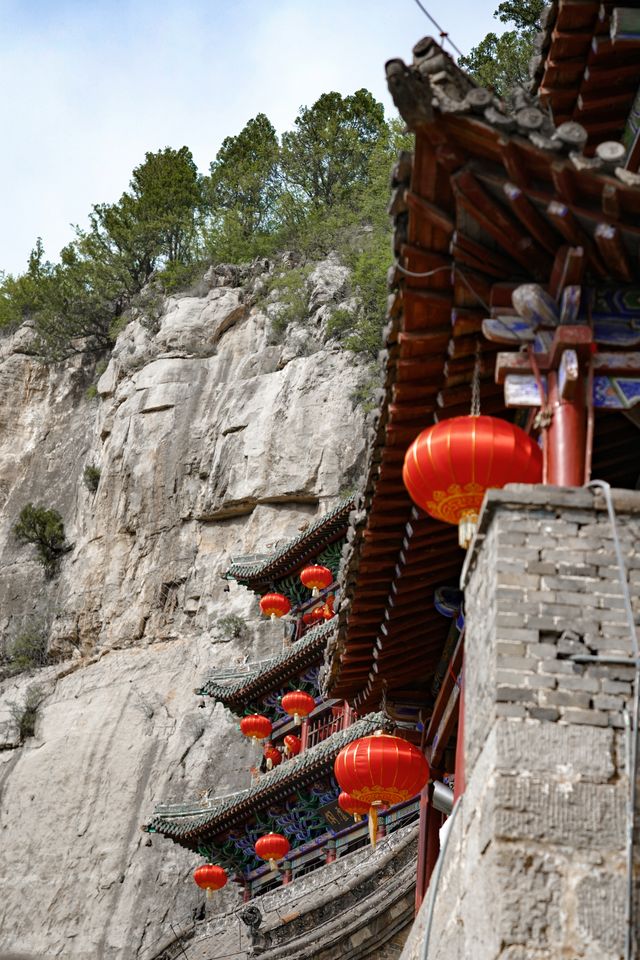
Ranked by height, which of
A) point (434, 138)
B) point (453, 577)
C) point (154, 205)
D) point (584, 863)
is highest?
point (154, 205)

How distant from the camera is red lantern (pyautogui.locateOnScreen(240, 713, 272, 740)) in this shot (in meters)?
22.0

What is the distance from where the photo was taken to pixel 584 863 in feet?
14.0

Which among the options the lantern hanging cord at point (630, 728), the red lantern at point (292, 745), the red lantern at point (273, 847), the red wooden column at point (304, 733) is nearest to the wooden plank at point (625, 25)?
the lantern hanging cord at point (630, 728)

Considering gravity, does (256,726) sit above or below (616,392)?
above

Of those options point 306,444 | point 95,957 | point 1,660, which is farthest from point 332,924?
point 1,660

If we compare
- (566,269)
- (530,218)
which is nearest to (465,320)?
(566,269)

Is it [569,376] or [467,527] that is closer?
[569,376]

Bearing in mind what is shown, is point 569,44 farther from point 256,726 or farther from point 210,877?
point 256,726

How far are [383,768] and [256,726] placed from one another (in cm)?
1305

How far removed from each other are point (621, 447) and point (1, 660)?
25.4 m

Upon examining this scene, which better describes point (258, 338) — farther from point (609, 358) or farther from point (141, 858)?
point (609, 358)

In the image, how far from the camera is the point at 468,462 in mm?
5785

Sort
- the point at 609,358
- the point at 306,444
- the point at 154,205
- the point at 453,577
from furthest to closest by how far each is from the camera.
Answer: the point at 154,205 < the point at 306,444 < the point at 453,577 < the point at 609,358

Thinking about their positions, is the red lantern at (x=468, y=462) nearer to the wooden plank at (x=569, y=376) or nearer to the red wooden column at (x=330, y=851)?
the wooden plank at (x=569, y=376)
